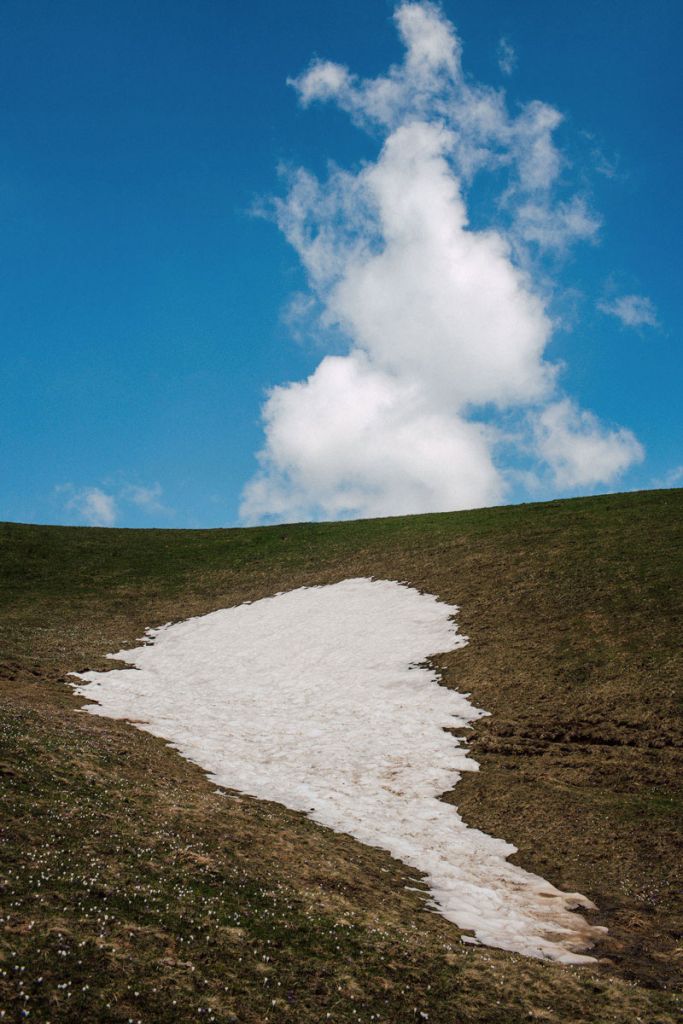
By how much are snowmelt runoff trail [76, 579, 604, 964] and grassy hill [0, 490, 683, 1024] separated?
113 cm

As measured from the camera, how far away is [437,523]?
65062 mm

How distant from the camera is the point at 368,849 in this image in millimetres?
18219

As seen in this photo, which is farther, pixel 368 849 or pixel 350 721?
pixel 350 721

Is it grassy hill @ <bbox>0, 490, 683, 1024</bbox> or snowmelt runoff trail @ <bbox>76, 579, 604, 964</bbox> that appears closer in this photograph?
grassy hill @ <bbox>0, 490, 683, 1024</bbox>

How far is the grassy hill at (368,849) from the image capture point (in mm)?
9578

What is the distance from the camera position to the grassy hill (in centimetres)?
958

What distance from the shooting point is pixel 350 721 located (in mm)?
29422

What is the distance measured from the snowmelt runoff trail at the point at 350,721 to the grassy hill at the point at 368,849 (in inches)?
44.5

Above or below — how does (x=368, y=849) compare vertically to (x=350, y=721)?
below

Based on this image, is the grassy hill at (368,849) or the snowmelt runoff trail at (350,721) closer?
the grassy hill at (368,849)

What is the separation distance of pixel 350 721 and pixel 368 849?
36.8ft

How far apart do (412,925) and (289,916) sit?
2.73m

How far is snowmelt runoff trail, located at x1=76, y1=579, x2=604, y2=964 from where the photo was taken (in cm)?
1644

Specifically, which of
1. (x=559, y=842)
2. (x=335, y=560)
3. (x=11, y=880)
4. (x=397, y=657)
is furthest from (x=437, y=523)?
(x=11, y=880)
